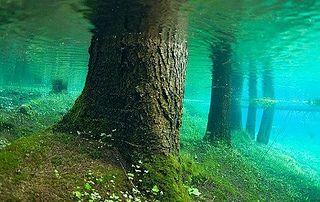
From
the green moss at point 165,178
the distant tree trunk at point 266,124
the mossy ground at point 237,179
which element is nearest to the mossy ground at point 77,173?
the green moss at point 165,178

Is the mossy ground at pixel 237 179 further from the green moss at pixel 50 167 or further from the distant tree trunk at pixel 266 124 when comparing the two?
the distant tree trunk at pixel 266 124

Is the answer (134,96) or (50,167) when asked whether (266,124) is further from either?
(50,167)

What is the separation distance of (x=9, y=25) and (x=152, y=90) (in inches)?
510

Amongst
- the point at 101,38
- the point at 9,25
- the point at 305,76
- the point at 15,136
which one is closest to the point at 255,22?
the point at 101,38

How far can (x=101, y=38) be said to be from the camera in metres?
7.84

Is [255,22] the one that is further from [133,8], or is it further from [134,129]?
[134,129]

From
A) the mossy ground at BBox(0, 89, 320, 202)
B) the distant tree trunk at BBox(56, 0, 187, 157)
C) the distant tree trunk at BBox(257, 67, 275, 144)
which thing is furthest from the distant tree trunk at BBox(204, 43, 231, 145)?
the distant tree trunk at BBox(257, 67, 275, 144)

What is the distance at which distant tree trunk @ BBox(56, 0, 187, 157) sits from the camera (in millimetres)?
6723

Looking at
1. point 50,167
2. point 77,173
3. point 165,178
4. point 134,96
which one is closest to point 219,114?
point 134,96

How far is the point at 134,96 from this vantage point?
6.80 m

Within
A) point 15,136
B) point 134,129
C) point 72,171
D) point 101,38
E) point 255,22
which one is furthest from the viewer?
point 255,22

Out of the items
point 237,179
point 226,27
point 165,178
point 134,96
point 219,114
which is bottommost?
point 237,179

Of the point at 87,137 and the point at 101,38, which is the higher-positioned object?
the point at 101,38

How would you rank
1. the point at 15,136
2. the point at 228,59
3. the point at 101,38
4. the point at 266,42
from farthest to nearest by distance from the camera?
the point at 228,59, the point at 266,42, the point at 15,136, the point at 101,38
